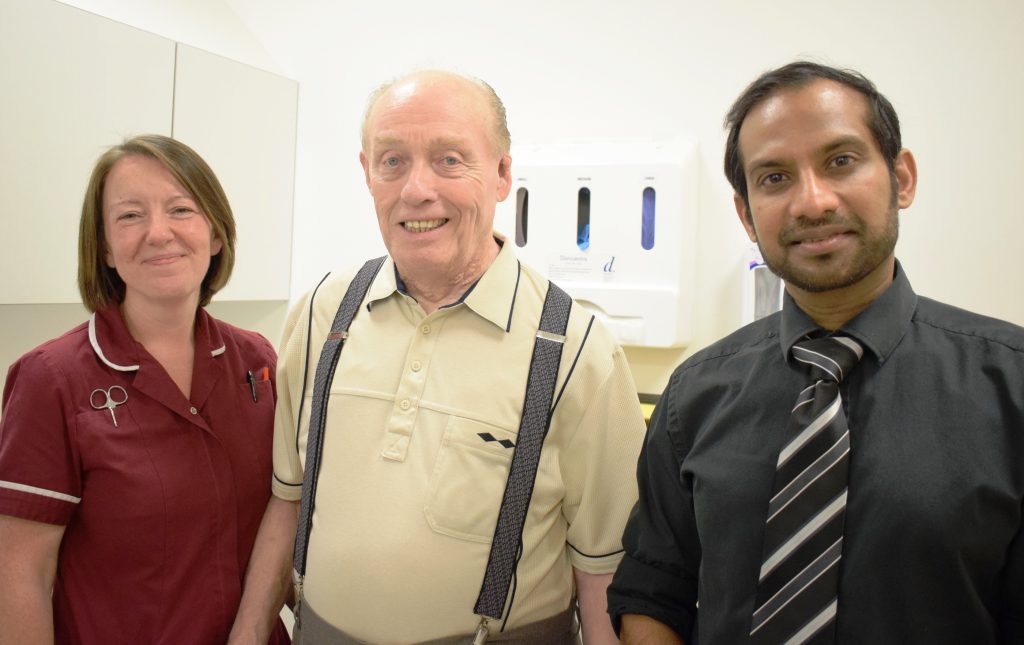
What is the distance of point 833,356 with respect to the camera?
0.86 meters

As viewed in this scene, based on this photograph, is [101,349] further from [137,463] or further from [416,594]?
[416,594]

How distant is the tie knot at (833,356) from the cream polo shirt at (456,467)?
31 cm

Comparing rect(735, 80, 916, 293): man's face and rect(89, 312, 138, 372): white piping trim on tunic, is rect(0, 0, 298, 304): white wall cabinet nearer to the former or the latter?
rect(89, 312, 138, 372): white piping trim on tunic

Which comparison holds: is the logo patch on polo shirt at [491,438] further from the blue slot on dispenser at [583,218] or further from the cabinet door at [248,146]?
the cabinet door at [248,146]

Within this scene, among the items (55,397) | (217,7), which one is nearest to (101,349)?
(55,397)

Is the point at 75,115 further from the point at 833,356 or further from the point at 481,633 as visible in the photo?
the point at 833,356

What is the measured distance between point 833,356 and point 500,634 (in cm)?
63

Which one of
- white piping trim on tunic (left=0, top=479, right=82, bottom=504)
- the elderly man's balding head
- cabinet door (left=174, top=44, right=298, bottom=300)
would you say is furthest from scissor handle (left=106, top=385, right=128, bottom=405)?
cabinet door (left=174, top=44, right=298, bottom=300)

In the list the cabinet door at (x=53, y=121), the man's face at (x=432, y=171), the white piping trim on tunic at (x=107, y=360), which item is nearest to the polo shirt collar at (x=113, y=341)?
the white piping trim on tunic at (x=107, y=360)

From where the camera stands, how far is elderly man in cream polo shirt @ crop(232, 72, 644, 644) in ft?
3.38

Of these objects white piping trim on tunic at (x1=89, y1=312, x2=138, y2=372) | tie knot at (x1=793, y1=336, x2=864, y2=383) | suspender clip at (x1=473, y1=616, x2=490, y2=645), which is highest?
tie knot at (x1=793, y1=336, x2=864, y2=383)

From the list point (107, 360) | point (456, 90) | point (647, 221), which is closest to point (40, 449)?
point (107, 360)

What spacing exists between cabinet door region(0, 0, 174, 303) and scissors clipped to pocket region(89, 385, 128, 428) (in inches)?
35.2

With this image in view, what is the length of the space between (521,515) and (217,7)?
7.20ft
